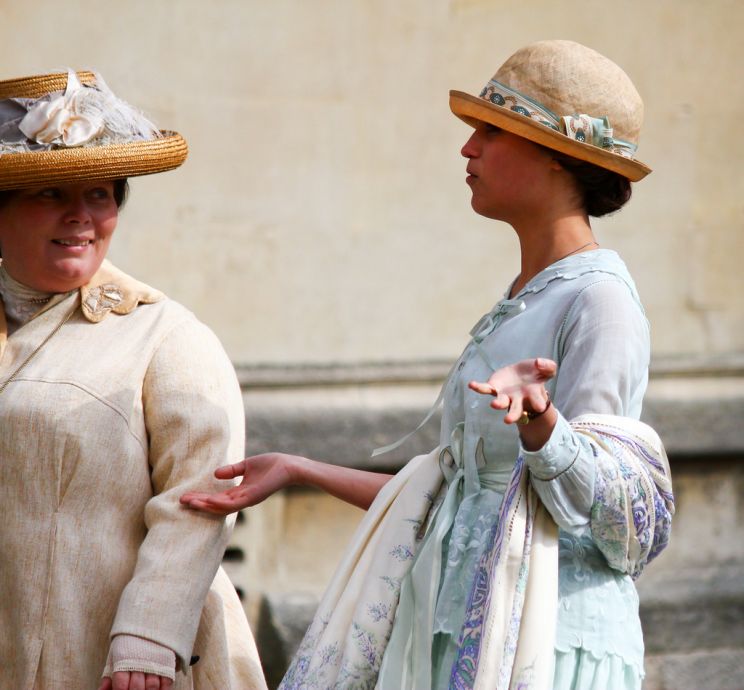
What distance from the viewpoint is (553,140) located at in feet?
8.73

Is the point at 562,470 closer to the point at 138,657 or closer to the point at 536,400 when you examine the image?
the point at 536,400

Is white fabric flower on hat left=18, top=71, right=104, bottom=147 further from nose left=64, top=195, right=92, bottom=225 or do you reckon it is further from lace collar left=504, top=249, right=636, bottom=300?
lace collar left=504, top=249, right=636, bottom=300

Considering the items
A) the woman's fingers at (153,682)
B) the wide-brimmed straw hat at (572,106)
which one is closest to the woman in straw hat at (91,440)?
the woman's fingers at (153,682)

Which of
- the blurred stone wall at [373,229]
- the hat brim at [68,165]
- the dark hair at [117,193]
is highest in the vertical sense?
the hat brim at [68,165]

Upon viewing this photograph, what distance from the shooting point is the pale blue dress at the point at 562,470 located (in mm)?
2506

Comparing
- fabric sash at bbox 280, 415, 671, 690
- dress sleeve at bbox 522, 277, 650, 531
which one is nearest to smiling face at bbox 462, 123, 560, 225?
dress sleeve at bbox 522, 277, 650, 531

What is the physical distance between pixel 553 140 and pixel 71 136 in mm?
940

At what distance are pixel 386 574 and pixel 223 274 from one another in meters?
2.61

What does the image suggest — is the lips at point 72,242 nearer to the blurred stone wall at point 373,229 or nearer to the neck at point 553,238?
the neck at point 553,238

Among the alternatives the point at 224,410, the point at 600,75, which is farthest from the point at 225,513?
the point at 600,75

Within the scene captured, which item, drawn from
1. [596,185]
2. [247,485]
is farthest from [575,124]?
[247,485]

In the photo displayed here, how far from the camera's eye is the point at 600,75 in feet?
8.82

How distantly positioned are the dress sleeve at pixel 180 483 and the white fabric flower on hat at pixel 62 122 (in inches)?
16.3

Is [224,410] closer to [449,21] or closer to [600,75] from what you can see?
[600,75]
